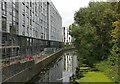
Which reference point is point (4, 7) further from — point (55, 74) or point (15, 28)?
point (55, 74)

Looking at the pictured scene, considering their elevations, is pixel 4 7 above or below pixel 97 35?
above

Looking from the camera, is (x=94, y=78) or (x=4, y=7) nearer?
(x=94, y=78)

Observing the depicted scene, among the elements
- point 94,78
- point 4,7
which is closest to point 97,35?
point 94,78

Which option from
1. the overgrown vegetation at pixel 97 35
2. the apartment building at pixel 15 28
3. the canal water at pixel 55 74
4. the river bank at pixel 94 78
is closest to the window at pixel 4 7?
the apartment building at pixel 15 28

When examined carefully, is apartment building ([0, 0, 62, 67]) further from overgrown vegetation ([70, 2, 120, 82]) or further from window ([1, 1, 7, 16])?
overgrown vegetation ([70, 2, 120, 82])

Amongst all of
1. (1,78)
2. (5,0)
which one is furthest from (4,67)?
(5,0)

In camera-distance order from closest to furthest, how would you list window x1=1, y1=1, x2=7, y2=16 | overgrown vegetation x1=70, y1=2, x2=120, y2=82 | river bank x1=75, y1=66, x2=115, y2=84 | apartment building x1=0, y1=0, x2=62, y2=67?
river bank x1=75, y1=66, x2=115, y2=84 → apartment building x1=0, y1=0, x2=62, y2=67 → window x1=1, y1=1, x2=7, y2=16 → overgrown vegetation x1=70, y1=2, x2=120, y2=82

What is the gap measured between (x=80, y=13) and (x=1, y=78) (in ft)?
89.2

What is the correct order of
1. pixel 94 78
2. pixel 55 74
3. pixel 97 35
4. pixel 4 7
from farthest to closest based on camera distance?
pixel 55 74
pixel 97 35
pixel 4 7
pixel 94 78

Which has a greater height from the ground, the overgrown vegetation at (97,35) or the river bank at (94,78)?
the overgrown vegetation at (97,35)

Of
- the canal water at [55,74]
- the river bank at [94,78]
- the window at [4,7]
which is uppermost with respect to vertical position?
the window at [4,7]

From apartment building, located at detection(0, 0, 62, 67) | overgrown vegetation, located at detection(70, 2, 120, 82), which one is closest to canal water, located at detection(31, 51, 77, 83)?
apartment building, located at detection(0, 0, 62, 67)

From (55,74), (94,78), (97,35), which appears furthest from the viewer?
(55,74)

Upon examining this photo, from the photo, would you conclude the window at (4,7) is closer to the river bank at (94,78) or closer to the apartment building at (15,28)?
the apartment building at (15,28)
